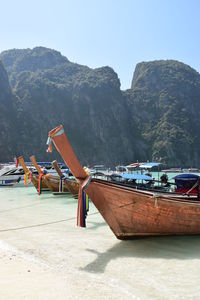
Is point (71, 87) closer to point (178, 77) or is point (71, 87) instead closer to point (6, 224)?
point (178, 77)

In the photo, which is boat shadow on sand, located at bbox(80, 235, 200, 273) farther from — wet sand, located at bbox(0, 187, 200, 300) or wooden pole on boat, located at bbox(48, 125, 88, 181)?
wooden pole on boat, located at bbox(48, 125, 88, 181)

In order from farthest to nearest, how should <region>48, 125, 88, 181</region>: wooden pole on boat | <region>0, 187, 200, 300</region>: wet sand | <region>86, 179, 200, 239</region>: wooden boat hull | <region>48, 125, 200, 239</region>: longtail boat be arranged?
<region>86, 179, 200, 239</region>: wooden boat hull < <region>48, 125, 200, 239</region>: longtail boat < <region>48, 125, 88, 181</region>: wooden pole on boat < <region>0, 187, 200, 300</region>: wet sand

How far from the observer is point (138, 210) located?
677 cm

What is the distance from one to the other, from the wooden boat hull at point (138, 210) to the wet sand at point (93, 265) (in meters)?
0.40

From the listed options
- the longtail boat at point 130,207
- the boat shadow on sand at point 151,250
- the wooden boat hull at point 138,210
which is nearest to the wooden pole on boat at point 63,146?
the longtail boat at point 130,207

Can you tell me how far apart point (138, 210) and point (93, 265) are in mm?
1731

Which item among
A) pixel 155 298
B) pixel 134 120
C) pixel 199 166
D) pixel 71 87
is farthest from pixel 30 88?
pixel 155 298

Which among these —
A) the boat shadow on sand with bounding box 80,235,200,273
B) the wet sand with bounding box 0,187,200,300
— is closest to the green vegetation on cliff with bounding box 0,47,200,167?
the wet sand with bounding box 0,187,200,300

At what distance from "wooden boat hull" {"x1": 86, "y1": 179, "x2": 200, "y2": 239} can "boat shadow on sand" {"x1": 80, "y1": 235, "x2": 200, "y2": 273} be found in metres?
0.26

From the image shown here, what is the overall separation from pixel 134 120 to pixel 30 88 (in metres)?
46.3

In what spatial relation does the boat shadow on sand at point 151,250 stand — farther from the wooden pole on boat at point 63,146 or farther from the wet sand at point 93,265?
the wooden pole on boat at point 63,146

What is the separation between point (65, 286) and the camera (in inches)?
179

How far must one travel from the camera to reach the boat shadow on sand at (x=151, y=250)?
6.08 m

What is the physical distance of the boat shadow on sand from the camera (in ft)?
20.0
